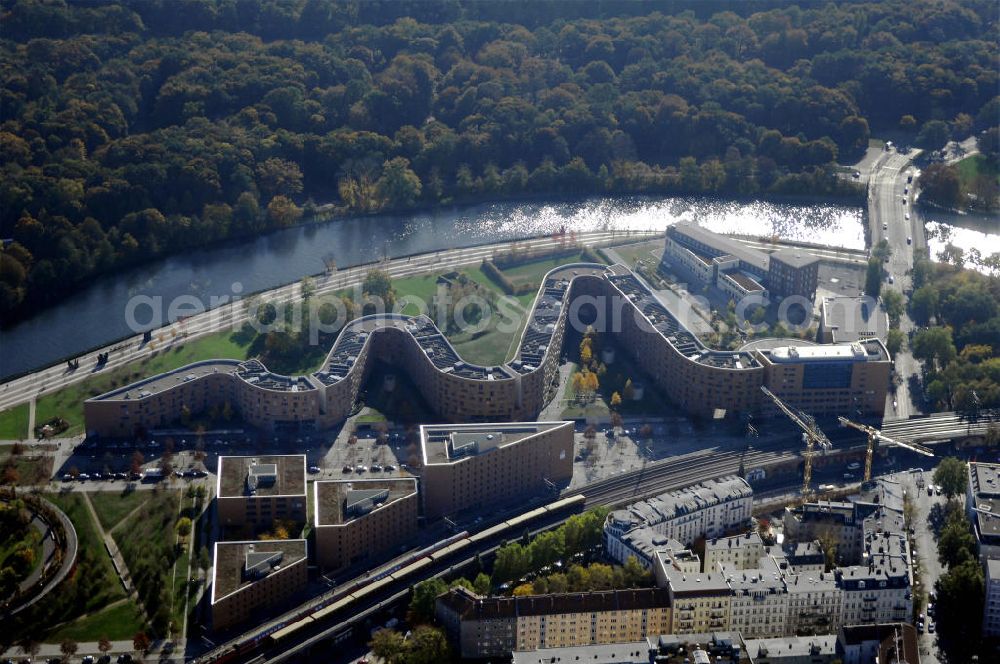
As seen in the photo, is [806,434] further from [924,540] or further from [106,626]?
[106,626]

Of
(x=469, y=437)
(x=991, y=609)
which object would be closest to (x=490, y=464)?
(x=469, y=437)

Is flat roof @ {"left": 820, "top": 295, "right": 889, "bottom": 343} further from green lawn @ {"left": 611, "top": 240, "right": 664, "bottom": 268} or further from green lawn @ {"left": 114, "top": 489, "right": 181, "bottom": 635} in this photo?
green lawn @ {"left": 114, "top": 489, "right": 181, "bottom": 635}

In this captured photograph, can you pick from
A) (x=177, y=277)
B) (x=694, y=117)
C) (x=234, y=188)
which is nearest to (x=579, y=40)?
(x=694, y=117)

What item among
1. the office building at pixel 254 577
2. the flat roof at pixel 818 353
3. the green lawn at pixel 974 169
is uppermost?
the green lawn at pixel 974 169

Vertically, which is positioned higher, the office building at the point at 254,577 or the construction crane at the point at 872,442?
the construction crane at the point at 872,442

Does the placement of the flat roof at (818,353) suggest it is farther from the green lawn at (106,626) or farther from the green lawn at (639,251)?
the green lawn at (106,626)

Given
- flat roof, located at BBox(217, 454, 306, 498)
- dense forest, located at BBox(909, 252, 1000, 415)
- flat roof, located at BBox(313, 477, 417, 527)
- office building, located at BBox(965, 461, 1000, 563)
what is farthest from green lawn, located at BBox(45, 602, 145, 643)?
dense forest, located at BBox(909, 252, 1000, 415)

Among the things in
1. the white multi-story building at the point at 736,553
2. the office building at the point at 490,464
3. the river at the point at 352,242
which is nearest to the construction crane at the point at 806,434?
the white multi-story building at the point at 736,553
